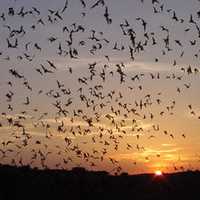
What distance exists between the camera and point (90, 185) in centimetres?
6581

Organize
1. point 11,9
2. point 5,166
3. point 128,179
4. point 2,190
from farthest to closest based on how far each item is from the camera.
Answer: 1. point 128,179
2. point 5,166
3. point 2,190
4. point 11,9

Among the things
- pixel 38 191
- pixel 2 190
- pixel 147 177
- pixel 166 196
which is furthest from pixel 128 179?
pixel 2 190

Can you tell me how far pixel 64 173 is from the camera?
67812mm

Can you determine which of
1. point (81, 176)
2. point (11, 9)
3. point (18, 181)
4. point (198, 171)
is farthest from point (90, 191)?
point (11, 9)

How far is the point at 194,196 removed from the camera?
221ft

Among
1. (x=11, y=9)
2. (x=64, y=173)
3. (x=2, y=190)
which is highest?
(x=64, y=173)

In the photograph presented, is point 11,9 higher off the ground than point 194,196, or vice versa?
point 194,196

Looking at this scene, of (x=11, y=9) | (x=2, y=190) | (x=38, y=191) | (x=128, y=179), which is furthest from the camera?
(x=128, y=179)

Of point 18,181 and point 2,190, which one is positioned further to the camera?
point 18,181

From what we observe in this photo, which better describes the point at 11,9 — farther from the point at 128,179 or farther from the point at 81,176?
the point at 128,179

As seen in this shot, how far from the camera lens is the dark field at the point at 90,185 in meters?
63.1

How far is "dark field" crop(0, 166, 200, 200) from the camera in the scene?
63.1 metres

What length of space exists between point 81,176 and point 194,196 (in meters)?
13.4

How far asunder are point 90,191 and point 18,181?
810 cm
